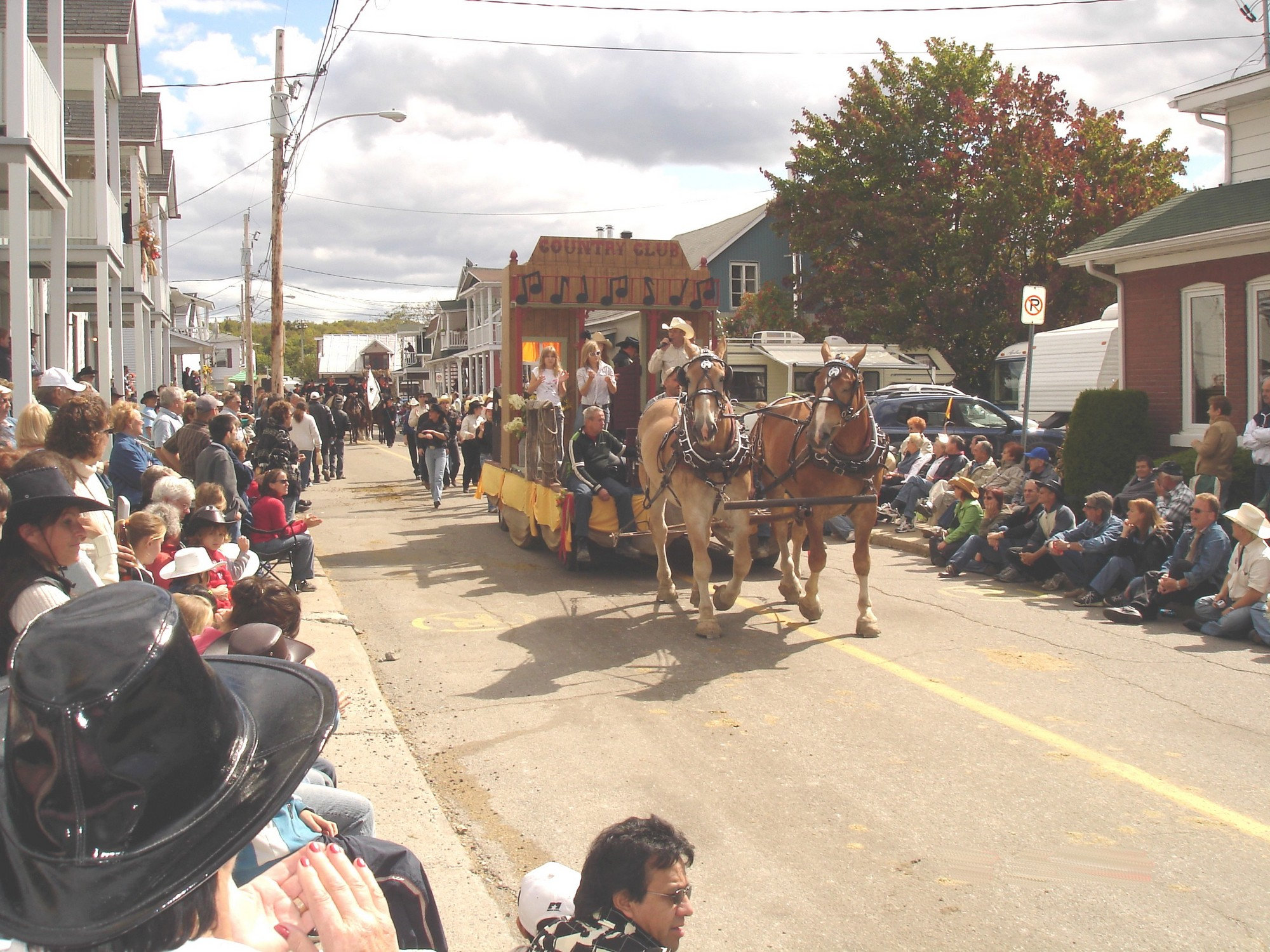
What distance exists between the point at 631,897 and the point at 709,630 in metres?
5.98

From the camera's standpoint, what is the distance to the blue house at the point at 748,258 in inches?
1679

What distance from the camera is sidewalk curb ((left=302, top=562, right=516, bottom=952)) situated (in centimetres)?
430

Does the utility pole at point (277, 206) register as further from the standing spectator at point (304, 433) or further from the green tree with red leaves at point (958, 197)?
the green tree with red leaves at point (958, 197)

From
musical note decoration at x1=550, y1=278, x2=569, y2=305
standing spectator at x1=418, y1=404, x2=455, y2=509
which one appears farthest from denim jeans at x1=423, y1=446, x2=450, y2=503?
musical note decoration at x1=550, y1=278, x2=569, y2=305

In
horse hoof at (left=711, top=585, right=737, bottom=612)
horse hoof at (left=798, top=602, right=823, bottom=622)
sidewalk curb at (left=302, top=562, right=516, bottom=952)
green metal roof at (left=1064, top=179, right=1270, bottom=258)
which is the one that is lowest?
sidewalk curb at (left=302, top=562, right=516, bottom=952)

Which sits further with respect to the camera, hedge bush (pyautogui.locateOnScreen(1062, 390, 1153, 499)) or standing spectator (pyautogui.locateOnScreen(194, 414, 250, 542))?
hedge bush (pyautogui.locateOnScreen(1062, 390, 1153, 499))

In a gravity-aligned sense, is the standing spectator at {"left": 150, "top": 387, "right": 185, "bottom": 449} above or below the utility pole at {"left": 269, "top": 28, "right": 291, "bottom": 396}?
below

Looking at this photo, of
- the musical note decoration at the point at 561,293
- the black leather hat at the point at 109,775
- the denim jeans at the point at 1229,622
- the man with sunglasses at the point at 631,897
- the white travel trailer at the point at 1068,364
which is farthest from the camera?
the white travel trailer at the point at 1068,364

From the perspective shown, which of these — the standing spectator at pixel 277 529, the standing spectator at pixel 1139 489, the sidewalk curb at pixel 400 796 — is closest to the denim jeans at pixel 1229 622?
the standing spectator at pixel 1139 489

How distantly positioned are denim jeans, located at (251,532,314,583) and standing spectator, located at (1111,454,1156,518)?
8621 millimetres

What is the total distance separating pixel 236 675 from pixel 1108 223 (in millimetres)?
29386

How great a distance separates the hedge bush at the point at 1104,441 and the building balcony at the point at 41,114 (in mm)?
13479

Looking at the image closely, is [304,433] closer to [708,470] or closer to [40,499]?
[708,470]

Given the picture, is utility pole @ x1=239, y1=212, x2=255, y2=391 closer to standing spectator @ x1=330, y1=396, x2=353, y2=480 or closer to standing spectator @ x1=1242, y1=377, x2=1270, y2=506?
standing spectator @ x1=330, y1=396, x2=353, y2=480
